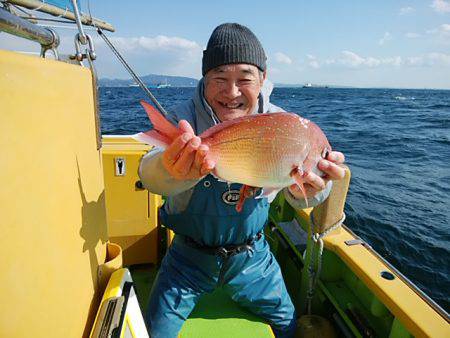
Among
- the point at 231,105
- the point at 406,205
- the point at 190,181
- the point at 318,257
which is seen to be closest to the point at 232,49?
the point at 231,105

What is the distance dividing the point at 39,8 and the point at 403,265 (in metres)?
7.33

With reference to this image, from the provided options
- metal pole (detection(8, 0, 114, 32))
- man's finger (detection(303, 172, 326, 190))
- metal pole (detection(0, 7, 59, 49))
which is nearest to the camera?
metal pole (detection(0, 7, 59, 49))

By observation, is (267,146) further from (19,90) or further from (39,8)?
(39,8)

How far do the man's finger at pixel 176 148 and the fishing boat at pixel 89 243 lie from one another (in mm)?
452

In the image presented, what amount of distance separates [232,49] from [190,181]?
1.01 m

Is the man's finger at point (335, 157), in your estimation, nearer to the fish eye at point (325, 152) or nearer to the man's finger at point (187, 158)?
the fish eye at point (325, 152)

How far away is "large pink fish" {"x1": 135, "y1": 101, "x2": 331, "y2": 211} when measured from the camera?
5.77ft

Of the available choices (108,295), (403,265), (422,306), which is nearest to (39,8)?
(108,295)

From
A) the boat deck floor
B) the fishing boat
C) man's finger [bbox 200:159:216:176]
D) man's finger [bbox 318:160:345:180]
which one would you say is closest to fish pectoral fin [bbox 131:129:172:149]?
man's finger [bbox 200:159:216:176]

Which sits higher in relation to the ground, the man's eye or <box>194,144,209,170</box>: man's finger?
the man's eye

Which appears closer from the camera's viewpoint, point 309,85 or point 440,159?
point 440,159

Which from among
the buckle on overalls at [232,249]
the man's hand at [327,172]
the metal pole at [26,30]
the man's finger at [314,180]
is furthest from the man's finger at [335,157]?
the metal pole at [26,30]

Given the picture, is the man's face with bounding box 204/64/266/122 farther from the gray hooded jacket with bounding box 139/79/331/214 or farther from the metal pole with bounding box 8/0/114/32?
the metal pole with bounding box 8/0/114/32

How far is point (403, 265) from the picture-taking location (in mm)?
6422
